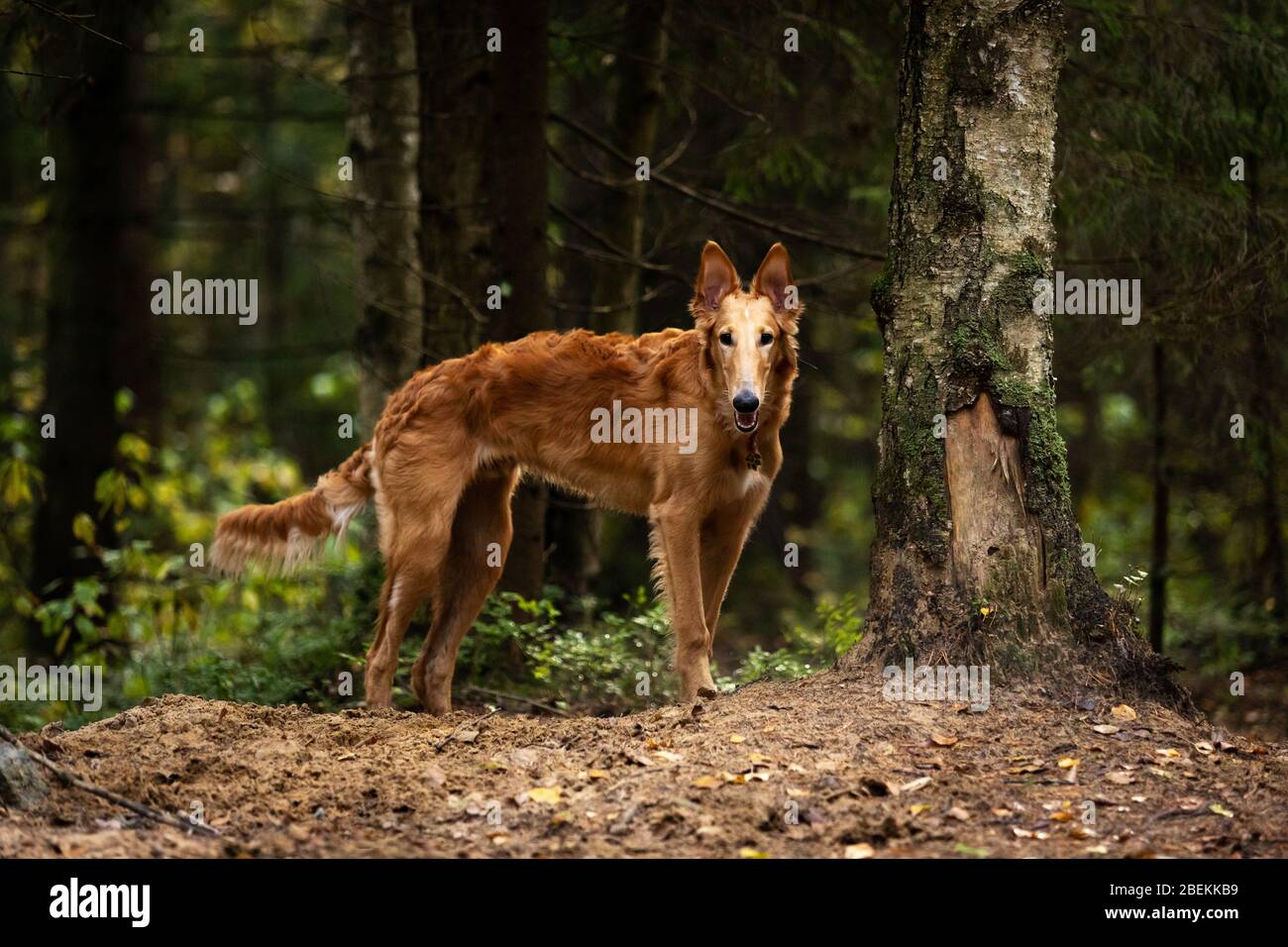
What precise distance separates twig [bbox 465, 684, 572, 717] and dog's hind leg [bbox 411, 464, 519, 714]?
487mm

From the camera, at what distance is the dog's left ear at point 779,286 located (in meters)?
7.17

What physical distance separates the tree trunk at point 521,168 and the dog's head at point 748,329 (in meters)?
2.23

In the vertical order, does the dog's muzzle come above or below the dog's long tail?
above

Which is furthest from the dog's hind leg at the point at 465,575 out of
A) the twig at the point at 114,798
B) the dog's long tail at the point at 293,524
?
the twig at the point at 114,798

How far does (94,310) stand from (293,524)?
21.5 feet

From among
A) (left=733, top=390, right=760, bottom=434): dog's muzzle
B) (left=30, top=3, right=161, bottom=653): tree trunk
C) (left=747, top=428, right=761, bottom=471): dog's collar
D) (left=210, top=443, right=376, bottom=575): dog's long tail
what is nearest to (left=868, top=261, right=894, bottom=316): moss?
(left=733, top=390, right=760, bottom=434): dog's muzzle

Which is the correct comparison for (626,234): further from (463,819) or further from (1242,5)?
(463,819)

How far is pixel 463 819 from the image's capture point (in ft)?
16.8

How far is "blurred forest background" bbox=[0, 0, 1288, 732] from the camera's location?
9070mm

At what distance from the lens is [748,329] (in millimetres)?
7070

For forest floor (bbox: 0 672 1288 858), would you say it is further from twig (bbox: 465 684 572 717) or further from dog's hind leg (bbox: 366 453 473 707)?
twig (bbox: 465 684 572 717)

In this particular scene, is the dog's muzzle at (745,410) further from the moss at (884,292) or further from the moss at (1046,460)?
the moss at (1046,460)

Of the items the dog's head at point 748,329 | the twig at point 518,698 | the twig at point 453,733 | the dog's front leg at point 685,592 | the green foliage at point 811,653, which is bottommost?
the twig at point 518,698

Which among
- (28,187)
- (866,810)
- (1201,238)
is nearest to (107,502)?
(866,810)
